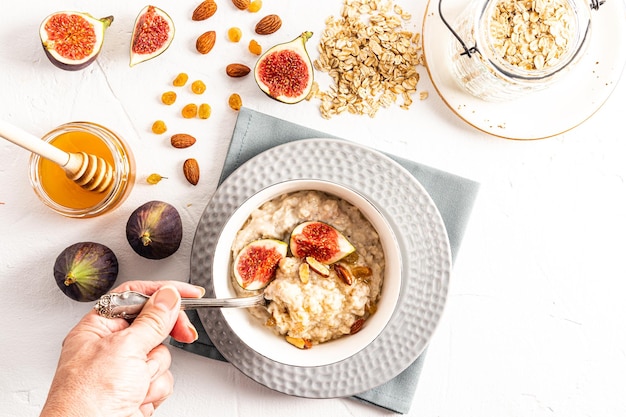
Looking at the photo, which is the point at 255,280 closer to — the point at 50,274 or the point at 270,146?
the point at 270,146

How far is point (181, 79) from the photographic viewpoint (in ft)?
6.48

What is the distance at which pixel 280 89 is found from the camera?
1.93 meters

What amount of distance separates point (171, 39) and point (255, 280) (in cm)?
93

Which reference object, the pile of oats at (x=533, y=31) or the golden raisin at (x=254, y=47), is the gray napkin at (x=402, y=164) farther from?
Answer: the pile of oats at (x=533, y=31)

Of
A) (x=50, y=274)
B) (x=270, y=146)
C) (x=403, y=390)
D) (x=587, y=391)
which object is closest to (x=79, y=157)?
(x=50, y=274)

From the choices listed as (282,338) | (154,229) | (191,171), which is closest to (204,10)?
(191,171)

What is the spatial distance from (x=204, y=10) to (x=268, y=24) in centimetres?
24

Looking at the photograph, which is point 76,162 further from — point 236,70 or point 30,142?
point 236,70

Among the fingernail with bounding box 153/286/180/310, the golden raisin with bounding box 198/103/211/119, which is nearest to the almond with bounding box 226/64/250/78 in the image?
the golden raisin with bounding box 198/103/211/119

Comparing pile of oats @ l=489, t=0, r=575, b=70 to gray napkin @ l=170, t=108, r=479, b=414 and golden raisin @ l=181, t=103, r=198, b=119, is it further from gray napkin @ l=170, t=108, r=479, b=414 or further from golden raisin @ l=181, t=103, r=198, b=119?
golden raisin @ l=181, t=103, r=198, b=119

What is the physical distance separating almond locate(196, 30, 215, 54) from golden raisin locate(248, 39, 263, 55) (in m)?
0.14

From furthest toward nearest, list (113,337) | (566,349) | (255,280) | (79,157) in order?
(566,349), (79,157), (255,280), (113,337)

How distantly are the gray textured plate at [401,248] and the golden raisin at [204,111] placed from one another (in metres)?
0.31

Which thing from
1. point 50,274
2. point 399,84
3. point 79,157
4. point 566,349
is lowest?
point 50,274
